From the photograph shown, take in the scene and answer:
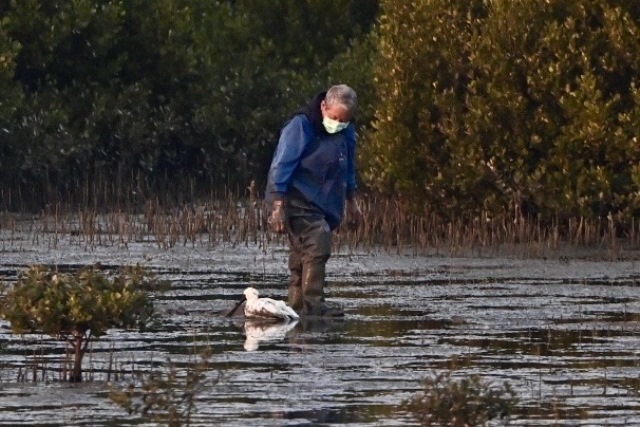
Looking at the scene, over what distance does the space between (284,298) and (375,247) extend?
195 inches

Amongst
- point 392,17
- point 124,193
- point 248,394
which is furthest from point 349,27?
point 248,394

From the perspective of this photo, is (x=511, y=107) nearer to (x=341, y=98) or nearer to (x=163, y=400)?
(x=341, y=98)

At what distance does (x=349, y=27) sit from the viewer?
29188 millimetres

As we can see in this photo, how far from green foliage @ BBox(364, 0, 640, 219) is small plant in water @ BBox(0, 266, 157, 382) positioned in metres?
9.09

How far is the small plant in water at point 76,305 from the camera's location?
9633mm

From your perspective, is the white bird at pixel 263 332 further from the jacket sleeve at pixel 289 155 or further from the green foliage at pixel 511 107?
the green foliage at pixel 511 107

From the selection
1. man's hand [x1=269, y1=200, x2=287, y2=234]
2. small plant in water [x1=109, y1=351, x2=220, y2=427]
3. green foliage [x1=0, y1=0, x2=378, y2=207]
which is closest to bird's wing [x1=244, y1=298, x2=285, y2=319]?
man's hand [x1=269, y1=200, x2=287, y2=234]

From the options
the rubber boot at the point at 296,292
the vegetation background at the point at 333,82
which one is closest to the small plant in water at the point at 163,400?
the rubber boot at the point at 296,292

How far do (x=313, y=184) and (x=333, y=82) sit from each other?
14.2 m

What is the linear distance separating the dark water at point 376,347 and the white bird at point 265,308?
0.51ft

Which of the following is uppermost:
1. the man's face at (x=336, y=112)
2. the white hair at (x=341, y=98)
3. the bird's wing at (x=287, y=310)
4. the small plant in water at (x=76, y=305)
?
the white hair at (x=341, y=98)

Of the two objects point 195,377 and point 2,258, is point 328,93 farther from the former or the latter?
point 2,258

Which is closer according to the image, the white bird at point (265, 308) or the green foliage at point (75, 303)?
the green foliage at point (75, 303)

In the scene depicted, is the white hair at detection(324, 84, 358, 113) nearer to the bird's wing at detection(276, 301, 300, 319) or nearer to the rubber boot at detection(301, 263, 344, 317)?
the rubber boot at detection(301, 263, 344, 317)
